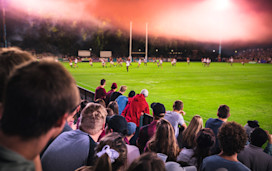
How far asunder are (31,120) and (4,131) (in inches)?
5.7

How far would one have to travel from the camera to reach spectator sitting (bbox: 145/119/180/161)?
3223mm

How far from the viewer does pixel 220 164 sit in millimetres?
2848

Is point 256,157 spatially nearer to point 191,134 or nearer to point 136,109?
point 191,134

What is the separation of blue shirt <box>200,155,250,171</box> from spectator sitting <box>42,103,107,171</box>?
1.52 meters

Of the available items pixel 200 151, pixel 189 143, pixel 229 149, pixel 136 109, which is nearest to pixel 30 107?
pixel 229 149

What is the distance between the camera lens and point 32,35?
9250 centimetres

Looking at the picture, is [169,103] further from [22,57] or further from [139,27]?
[139,27]

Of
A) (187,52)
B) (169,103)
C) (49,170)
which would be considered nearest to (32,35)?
(187,52)

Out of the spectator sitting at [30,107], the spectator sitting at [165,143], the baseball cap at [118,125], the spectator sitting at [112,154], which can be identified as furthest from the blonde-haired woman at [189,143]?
the spectator sitting at [30,107]

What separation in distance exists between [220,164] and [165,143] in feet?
2.58

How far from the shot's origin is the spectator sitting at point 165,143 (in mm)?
3223

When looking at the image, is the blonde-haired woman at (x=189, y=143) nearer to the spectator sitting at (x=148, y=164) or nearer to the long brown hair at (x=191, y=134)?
the long brown hair at (x=191, y=134)

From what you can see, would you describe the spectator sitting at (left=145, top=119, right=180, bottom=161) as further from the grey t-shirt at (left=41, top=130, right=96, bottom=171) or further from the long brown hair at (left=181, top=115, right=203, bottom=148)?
the grey t-shirt at (left=41, top=130, right=96, bottom=171)

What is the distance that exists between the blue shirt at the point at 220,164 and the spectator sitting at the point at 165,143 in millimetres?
462
